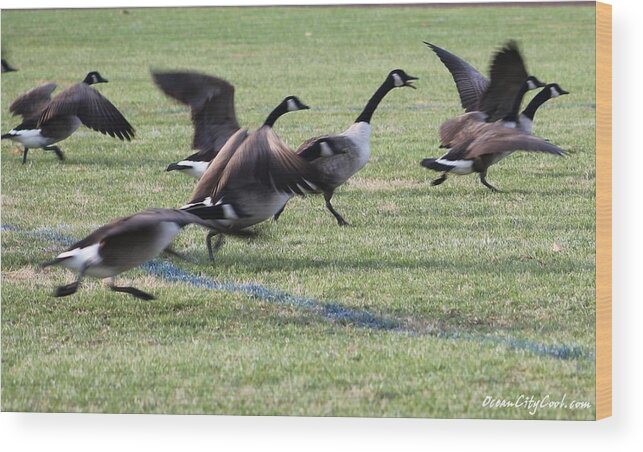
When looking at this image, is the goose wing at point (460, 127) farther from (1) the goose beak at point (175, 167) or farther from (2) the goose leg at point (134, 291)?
(2) the goose leg at point (134, 291)

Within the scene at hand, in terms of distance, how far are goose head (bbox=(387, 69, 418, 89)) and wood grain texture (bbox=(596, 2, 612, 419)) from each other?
184cm

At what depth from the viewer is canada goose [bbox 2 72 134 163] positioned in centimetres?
900

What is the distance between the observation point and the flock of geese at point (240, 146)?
8.02 metres

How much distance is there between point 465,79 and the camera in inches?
350

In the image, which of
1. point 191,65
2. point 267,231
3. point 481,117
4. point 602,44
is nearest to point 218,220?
point 267,231

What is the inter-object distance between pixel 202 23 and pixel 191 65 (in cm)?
54

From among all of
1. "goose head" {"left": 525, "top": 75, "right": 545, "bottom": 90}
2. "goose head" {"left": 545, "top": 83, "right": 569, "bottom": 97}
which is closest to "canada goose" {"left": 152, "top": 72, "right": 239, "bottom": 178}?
"goose head" {"left": 525, "top": 75, "right": 545, "bottom": 90}

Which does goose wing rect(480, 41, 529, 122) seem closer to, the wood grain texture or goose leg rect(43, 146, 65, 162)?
the wood grain texture

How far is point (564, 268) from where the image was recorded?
816cm

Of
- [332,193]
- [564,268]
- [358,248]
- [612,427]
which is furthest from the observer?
[332,193]

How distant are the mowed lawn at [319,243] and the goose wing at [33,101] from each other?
0.10m

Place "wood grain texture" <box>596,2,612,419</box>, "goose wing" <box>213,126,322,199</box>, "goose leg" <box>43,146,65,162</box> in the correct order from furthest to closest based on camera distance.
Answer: "goose leg" <box>43,146,65,162</box> < "goose wing" <box>213,126,322,199</box> < "wood grain texture" <box>596,2,612,419</box>

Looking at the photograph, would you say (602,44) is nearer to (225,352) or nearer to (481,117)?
(481,117)

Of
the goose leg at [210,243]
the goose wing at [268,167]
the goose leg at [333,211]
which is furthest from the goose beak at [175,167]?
the goose leg at [333,211]
